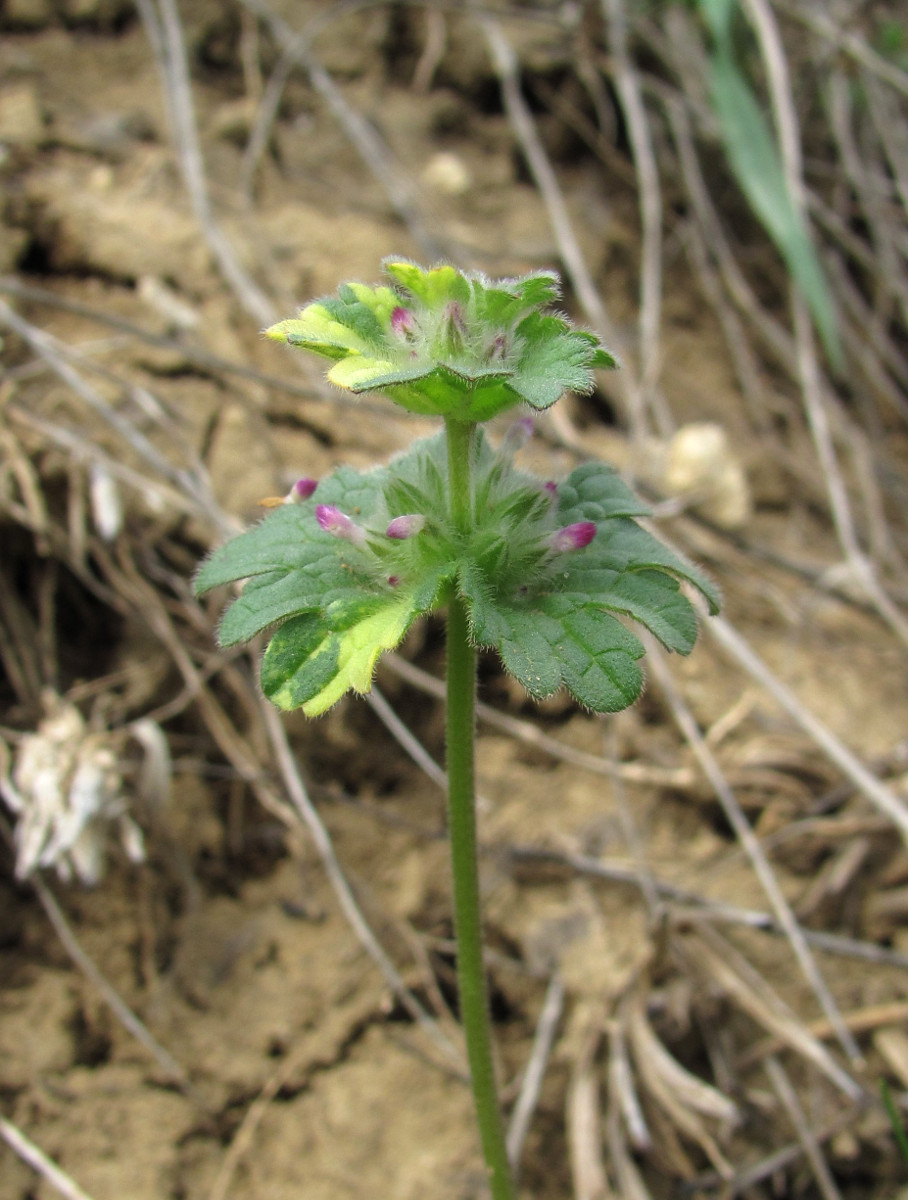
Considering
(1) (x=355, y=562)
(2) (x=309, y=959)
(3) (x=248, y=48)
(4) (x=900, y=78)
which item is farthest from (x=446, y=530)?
(4) (x=900, y=78)

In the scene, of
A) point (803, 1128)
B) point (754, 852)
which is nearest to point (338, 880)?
point (754, 852)

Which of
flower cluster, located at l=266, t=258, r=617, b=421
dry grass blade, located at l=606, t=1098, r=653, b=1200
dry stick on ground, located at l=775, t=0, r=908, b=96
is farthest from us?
dry stick on ground, located at l=775, t=0, r=908, b=96

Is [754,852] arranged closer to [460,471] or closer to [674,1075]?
[674,1075]

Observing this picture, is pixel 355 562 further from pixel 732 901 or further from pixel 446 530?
pixel 732 901

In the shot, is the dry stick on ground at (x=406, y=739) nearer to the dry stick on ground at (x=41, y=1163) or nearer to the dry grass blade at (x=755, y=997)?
the dry grass blade at (x=755, y=997)

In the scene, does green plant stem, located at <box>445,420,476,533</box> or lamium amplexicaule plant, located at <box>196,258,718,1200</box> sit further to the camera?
green plant stem, located at <box>445,420,476,533</box>

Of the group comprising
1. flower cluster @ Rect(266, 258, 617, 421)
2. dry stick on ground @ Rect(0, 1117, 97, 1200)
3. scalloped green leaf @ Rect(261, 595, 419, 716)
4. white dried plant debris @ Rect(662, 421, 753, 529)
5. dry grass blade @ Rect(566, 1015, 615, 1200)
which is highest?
flower cluster @ Rect(266, 258, 617, 421)

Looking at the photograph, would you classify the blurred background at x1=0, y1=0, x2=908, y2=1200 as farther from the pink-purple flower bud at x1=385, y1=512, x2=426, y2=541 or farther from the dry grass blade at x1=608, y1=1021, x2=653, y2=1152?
the pink-purple flower bud at x1=385, y1=512, x2=426, y2=541

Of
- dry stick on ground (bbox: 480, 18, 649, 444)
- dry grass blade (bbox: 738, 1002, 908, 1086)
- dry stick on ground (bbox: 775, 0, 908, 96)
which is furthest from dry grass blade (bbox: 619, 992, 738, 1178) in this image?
dry stick on ground (bbox: 775, 0, 908, 96)
